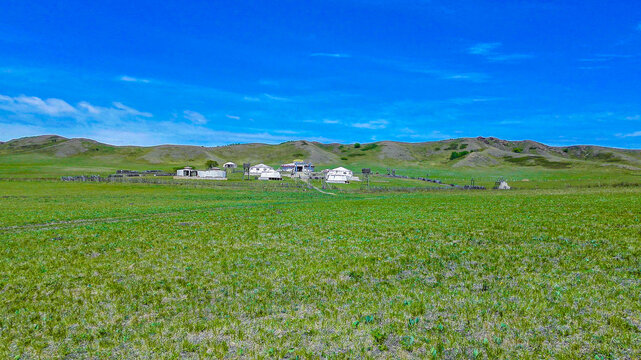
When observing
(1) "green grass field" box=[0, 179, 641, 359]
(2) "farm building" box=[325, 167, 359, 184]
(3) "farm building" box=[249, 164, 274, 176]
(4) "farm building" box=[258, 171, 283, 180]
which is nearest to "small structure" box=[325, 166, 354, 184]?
(2) "farm building" box=[325, 167, 359, 184]

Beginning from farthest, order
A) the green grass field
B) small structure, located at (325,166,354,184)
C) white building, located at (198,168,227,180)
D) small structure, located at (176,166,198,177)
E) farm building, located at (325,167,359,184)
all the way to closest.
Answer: small structure, located at (176,166,198,177) → white building, located at (198,168,227,180) → farm building, located at (325,167,359,184) → small structure, located at (325,166,354,184) → the green grass field

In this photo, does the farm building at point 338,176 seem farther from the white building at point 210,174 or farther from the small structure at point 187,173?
the small structure at point 187,173

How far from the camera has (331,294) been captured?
43.2 ft

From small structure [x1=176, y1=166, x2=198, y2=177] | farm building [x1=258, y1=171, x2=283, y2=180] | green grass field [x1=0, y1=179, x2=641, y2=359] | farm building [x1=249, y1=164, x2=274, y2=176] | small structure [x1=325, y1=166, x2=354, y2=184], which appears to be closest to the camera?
green grass field [x1=0, y1=179, x2=641, y2=359]

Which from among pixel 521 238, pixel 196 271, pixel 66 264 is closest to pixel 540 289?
pixel 521 238

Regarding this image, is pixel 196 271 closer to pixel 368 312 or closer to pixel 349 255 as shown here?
pixel 349 255

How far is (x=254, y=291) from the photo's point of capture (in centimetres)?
1375

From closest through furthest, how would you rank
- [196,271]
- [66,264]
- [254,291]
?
1. [254,291]
2. [196,271]
3. [66,264]

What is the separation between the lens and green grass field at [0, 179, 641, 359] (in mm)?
9273

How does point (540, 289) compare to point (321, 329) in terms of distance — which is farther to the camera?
point (540, 289)

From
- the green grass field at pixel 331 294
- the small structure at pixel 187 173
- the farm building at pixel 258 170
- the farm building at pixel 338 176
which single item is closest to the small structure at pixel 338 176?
the farm building at pixel 338 176

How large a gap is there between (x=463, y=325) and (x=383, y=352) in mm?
2857

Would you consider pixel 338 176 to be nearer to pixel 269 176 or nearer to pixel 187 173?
pixel 269 176

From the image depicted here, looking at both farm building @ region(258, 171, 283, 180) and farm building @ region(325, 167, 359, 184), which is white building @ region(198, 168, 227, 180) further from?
farm building @ region(325, 167, 359, 184)
